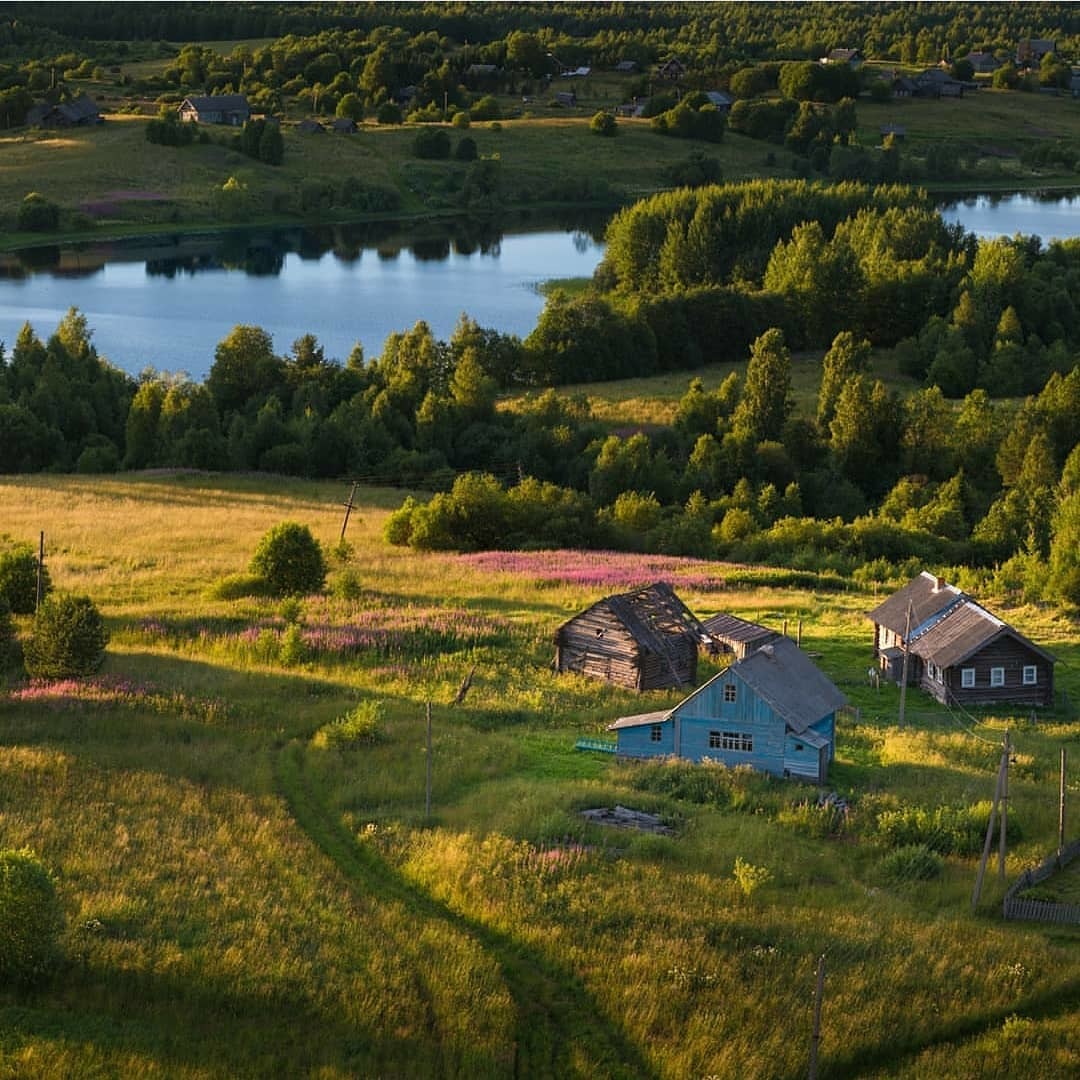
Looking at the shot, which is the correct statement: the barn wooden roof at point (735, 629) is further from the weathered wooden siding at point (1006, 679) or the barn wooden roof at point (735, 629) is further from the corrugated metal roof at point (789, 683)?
the corrugated metal roof at point (789, 683)

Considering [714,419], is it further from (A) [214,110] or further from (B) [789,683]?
(A) [214,110]

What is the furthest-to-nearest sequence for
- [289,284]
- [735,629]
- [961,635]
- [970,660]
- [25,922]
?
[289,284] < [735,629] < [961,635] < [970,660] < [25,922]

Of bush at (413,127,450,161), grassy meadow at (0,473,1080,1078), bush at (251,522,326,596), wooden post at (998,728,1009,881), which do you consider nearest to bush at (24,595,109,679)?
grassy meadow at (0,473,1080,1078)

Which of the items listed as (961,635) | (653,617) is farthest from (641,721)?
(961,635)

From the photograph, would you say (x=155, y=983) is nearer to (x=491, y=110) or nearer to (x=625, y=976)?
(x=625, y=976)

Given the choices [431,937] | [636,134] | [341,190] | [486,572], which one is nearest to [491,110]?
[636,134]

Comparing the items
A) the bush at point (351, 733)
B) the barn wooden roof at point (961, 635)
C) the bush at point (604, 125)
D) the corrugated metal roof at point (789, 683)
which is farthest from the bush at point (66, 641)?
the bush at point (604, 125)
